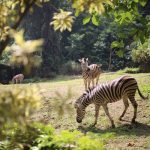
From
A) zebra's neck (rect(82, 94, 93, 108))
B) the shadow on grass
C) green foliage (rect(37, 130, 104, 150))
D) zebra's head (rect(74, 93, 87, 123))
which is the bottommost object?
the shadow on grass

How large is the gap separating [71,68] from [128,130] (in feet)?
76.4

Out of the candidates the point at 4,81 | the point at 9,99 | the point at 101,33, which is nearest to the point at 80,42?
the point at 101,33

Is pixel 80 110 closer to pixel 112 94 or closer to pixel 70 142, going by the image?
pixel 112 94

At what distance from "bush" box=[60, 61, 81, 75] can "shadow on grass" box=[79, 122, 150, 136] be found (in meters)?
21.8

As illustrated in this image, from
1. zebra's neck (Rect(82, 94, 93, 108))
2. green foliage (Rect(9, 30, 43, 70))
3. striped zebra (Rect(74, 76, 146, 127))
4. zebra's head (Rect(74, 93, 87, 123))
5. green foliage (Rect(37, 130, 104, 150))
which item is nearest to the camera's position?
green foliage (Rect(9, 30, 43, 70))

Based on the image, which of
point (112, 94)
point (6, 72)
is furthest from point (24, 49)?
point (6, 72)

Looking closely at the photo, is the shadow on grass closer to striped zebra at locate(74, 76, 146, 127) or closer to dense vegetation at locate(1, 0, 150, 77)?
striped zebra at locate(74, 76, 146, 127)

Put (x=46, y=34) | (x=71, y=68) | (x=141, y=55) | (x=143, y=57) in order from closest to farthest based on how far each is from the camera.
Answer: (x=143, y=57) < (x=141, y=55) < (x=71, y=68) < (x=46, y=34)

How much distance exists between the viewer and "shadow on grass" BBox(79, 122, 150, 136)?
362 inches

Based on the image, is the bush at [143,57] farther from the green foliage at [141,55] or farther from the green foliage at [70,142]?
the green foliage at [70,142]

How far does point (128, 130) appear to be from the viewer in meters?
9.50

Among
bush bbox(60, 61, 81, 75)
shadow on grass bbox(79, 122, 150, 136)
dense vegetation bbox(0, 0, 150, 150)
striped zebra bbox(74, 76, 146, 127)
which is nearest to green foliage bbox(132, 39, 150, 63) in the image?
dense vegetation bbox(0, 0, 150, 150)

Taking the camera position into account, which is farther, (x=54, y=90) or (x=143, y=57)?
(x=143, y=57)

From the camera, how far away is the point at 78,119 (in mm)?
10477
